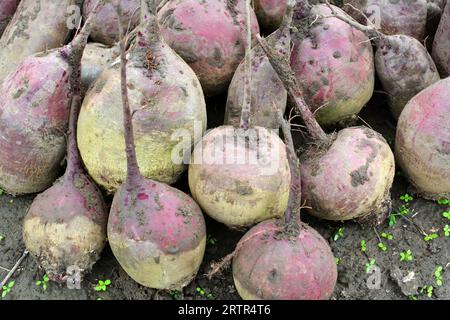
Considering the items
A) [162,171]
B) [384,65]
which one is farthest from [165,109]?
[384,65]

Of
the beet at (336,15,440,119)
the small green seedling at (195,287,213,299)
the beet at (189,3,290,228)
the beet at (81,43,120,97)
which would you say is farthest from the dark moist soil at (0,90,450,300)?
the beet at (81,43,120,97)

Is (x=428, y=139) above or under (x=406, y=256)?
above

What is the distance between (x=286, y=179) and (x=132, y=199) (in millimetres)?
770

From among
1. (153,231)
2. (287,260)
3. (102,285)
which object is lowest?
(102,285)

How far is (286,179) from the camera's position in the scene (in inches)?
112

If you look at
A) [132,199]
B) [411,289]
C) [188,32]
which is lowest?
[411,289]

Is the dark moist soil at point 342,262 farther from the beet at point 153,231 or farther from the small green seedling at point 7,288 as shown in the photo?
the beet at point 153,231

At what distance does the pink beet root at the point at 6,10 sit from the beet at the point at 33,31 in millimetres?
239

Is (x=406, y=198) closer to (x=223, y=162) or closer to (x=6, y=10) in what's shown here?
(x=223, y=162)

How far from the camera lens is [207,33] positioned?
3.16 metres

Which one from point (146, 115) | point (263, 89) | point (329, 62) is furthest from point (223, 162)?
point (329, 62)

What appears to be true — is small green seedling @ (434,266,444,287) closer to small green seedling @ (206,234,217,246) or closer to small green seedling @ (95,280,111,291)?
small green seedling @ (206,234,217,246)

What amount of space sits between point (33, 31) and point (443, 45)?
254 cm

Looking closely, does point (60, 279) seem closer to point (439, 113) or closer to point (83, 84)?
point (83, 84)
